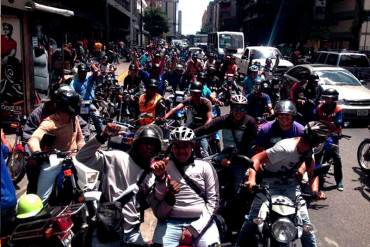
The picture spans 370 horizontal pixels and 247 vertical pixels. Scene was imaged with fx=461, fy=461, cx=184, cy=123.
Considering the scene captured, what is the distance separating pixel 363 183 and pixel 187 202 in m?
5.35

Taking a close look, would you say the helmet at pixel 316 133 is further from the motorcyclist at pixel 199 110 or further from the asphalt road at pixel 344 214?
the motorcyclist at pixel 199 110

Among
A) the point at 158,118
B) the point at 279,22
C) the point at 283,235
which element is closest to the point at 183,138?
the point at 283,235

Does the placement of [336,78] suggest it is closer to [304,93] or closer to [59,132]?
[304,93]

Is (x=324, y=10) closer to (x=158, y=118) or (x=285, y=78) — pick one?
(x=285, y=78)

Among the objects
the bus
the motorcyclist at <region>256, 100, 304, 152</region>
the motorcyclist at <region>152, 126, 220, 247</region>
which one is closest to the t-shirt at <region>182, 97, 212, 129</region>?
the motorcyclist at <region>256, 100, 304, 152</region>

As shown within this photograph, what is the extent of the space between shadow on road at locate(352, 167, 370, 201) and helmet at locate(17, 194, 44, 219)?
5684mm

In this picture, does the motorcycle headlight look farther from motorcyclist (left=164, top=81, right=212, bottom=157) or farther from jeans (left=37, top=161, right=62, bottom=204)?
motorcyclist (left=164, top=81, right=212, bottom=157)

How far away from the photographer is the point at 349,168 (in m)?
9.34

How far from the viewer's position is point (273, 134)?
5.66m

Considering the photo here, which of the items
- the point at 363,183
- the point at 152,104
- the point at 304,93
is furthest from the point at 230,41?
the point at 152,104

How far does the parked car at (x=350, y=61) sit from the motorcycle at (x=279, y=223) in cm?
1773

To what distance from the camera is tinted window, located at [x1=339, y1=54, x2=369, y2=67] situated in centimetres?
2090

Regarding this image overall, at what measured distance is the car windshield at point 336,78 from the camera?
15.0m

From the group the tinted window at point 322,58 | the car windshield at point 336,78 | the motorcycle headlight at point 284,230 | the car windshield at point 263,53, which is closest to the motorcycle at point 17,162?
the motorcycle headlight at point 284,230
